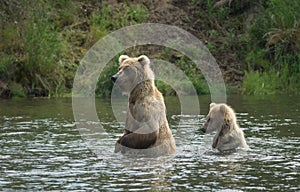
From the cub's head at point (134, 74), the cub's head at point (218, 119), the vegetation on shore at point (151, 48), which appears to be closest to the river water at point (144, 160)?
the cub's head at point (218, 119)

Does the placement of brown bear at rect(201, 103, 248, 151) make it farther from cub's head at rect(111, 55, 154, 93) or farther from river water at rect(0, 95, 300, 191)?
cub's head at rect(111, 55, 154, 93)

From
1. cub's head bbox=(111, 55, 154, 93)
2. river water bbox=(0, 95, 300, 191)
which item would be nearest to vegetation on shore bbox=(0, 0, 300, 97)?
river water bbox=(0, 95, 300, 191)

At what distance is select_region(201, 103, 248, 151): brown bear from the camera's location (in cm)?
1309

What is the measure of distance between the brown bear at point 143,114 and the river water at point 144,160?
0.28 meters

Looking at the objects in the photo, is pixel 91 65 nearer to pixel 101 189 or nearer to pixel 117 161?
pixel 117 161

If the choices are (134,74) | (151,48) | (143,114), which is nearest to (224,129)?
(143,114)

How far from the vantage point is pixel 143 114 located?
12016mm

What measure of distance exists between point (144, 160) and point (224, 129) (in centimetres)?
228

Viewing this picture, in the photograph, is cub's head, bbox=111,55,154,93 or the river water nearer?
the river water

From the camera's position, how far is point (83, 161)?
1158cm

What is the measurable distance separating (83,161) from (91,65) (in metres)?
14.9

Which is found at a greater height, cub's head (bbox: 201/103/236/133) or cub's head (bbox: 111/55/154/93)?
cub's head (bbox: 111/55/154/93)

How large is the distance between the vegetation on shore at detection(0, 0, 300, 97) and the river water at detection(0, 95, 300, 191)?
644cm

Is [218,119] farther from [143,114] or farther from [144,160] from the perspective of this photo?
[144,160]
